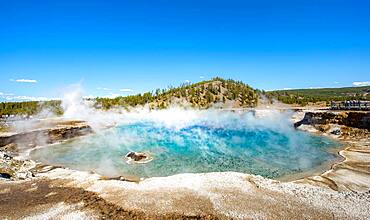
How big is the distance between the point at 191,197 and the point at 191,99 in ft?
224

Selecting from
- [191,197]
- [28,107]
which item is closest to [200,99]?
[28,107]

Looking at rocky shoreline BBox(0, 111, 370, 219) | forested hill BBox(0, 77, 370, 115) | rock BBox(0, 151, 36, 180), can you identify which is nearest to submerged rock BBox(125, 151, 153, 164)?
rocky shoreline BBox(0, 111, 370, 219)

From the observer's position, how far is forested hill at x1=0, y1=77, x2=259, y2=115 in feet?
245

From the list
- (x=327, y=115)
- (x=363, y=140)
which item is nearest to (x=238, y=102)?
(x=327, y=115)

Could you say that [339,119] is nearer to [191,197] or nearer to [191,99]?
[191,197]

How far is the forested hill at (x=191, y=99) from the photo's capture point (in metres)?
74.7

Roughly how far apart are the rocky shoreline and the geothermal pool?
4.28 m

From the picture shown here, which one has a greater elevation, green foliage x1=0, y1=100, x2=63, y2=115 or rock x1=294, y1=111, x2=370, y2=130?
green foliage x1=0, y1=100, x2=63, y2=115

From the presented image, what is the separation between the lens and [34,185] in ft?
57.1

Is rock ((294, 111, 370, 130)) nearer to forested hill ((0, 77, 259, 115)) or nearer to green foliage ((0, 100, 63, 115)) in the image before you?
forested hill ((0, 77, 259, 115))

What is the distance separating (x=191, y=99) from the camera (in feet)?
272

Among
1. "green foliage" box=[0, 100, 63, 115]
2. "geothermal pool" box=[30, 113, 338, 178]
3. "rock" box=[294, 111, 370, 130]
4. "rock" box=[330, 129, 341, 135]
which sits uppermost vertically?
"green foliage" box=[0, 100, 63, 115]

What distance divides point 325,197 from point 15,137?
32.5 metres

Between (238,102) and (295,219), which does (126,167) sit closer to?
(295,219)
